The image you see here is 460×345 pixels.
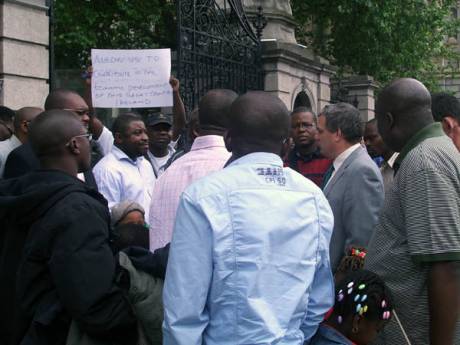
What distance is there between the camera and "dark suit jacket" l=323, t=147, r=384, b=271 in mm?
4754

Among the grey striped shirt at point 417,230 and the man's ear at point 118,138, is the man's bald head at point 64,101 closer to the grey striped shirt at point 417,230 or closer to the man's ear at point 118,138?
the man's ear at point 118,138

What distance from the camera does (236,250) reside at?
9.21ft

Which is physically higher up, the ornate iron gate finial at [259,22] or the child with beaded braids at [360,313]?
the ornate iron gate finial at [259,22]

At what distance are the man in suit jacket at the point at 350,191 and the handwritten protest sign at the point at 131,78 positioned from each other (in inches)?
95.6

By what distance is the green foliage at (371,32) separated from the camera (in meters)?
20.9

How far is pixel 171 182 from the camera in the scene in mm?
4160

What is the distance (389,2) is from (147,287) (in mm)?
18702

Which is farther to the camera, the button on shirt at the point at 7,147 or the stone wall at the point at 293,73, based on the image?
the stone wall at the point at 293,73

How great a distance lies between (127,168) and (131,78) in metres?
1.28

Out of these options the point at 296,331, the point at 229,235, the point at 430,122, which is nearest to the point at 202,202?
the point at 229,235

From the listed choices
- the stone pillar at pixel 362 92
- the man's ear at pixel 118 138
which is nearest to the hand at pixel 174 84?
the man's ear at pixel 118 138

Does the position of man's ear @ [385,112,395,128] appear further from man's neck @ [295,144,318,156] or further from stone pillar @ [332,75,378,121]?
stone pillar @ [332,75,378,121]

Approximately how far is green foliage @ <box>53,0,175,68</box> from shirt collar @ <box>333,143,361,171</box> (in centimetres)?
1591

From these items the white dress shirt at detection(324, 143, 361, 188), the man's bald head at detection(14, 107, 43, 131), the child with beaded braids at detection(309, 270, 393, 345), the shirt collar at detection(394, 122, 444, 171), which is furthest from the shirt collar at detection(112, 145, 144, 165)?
the child with beaded braids at detection(309, 270, 393, 345)
